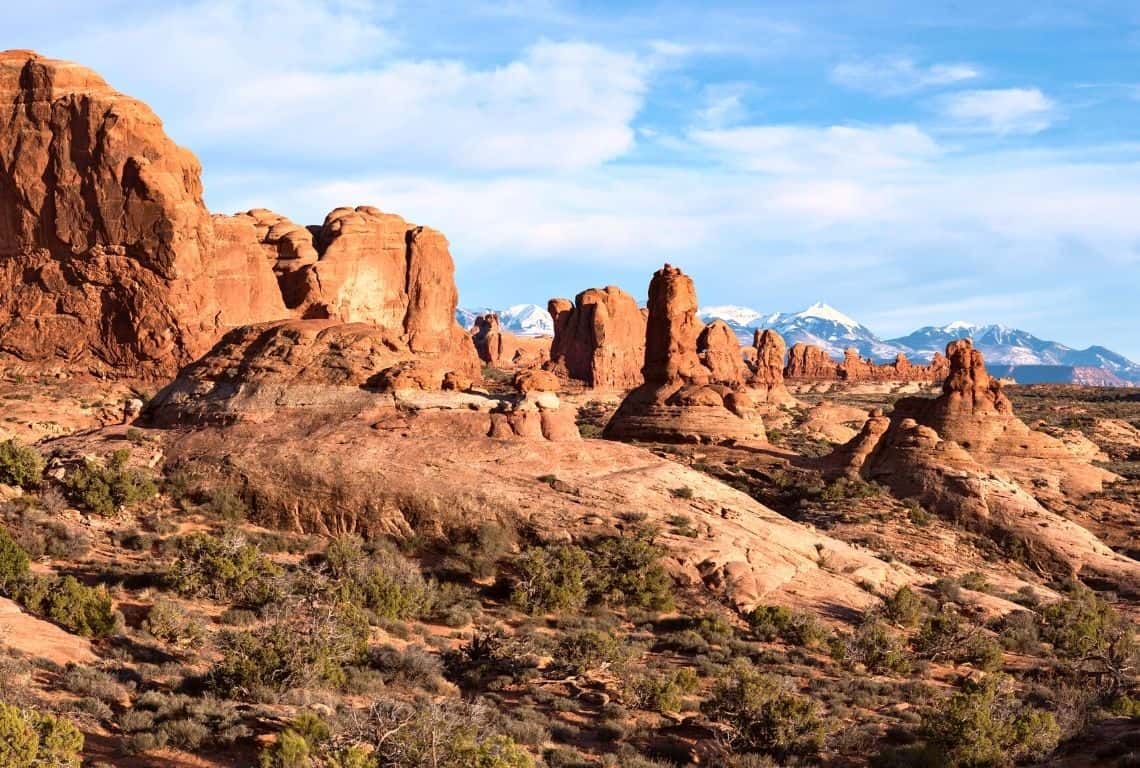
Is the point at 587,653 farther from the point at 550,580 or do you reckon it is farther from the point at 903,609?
the point at 903,609

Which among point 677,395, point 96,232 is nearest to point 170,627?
point 677,395

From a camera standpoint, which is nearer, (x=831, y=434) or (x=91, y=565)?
(x=91, y=565)

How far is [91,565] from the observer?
67.4ft

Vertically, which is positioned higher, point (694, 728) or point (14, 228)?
point (14, 228)

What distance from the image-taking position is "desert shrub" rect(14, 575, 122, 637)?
55.3ft

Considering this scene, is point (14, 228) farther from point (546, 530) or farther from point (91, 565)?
point (546, 530)

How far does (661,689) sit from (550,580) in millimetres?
5176

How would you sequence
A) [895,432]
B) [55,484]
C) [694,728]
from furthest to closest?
[895,432]
[55,484]
[694,728]

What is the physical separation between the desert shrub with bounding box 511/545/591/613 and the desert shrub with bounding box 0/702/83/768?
1048 centimetres

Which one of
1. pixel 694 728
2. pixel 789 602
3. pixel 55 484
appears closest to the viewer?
pixel 694 728

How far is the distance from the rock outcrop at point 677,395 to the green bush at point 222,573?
31.0 m

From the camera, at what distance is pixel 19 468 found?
2438cm

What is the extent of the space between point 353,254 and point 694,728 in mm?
60686

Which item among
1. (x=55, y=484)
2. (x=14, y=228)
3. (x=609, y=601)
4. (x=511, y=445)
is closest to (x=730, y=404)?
(x=511, y=445)
